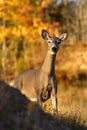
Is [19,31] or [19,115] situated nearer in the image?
[19,115]

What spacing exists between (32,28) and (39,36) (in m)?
0.69

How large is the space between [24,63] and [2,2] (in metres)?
4.06

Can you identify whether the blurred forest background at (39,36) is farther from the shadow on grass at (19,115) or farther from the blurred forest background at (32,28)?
the shadow on grass at (19,115)

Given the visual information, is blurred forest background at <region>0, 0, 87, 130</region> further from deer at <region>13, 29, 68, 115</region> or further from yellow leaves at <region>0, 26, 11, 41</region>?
deer at <region>13, 29, 68, 115</region>

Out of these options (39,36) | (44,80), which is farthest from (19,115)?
(39,36)

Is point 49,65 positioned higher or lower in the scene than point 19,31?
higher

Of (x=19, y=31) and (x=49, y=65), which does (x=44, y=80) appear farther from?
(x=19, y=31)

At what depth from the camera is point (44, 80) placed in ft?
48.3

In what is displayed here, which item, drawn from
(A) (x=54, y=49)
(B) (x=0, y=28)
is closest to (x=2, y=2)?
(B) (x=0, y=28)

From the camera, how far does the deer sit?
47.3ft

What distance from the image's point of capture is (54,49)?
50.1 feet

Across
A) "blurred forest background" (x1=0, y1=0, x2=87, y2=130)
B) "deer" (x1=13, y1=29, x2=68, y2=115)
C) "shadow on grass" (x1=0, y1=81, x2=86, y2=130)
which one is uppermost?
"shadow on grass" (x1=0, y1=81, x2=86, y2=130)

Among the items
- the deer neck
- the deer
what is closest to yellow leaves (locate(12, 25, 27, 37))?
the deer

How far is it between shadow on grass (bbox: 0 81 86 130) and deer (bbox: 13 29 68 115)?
5.26 metres
